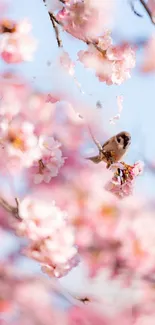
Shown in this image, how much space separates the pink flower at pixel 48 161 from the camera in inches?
87.4

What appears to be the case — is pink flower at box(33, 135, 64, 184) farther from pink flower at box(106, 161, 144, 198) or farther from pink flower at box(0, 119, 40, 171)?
pink flower at box(106, 161, 144, 198)

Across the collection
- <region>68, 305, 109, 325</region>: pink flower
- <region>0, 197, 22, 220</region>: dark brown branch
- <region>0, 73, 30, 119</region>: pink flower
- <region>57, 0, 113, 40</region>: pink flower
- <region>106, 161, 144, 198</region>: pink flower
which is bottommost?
<region>68, 305, 109, 325</region>: pink flower

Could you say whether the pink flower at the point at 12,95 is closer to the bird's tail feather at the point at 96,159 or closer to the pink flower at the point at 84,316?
the bird's tail feather at the point at 96,159

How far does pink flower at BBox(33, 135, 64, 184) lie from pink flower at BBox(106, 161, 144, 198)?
19cm

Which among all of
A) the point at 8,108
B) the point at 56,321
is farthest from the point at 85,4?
the point at 56,321

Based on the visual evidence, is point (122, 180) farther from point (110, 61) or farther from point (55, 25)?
point (55, 25)

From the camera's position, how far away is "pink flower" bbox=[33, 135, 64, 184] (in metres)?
2.22

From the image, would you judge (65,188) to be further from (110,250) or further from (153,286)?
(153,286)

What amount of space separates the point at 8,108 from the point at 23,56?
9.6 inches

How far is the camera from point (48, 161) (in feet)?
7.34

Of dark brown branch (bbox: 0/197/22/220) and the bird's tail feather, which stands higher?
dark brown branch (bbox: 0/197/22/220)

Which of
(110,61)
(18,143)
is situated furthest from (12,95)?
(110,61)

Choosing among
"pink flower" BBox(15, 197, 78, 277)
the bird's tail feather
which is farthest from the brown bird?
"pink flower" BBox(15, 197, 78, 277)

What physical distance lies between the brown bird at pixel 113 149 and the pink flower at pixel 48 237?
0.27 meters
